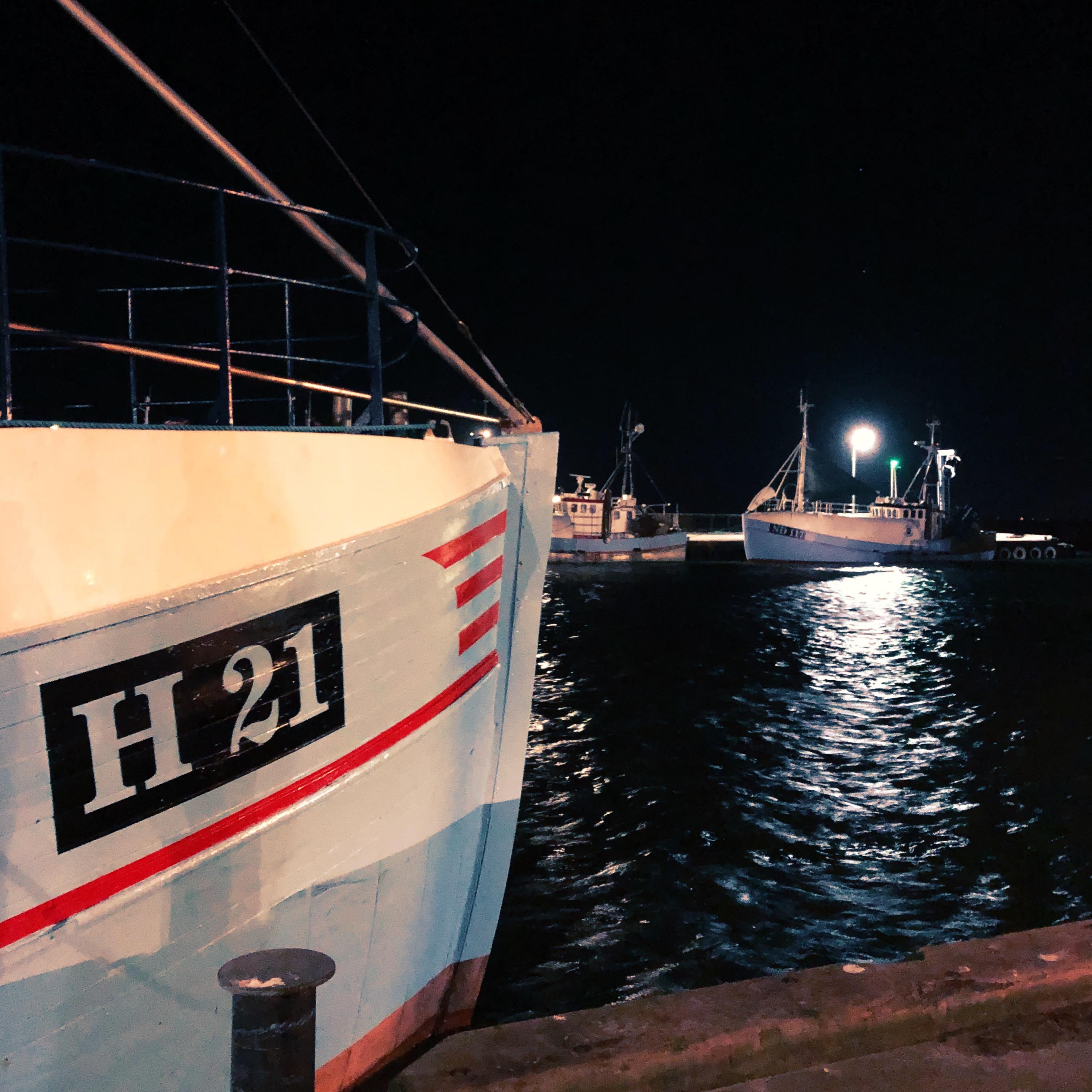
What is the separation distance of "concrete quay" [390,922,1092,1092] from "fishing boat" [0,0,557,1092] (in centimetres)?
89

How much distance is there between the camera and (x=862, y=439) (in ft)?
262

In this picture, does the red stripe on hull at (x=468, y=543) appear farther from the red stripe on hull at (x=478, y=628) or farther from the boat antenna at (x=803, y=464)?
the boat antenna at (x=803, y=464)

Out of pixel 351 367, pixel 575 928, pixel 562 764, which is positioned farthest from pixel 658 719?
pixel 351 367

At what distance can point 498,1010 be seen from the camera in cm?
619

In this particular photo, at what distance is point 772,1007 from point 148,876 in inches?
93.5

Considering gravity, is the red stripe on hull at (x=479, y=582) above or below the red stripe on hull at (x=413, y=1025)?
above

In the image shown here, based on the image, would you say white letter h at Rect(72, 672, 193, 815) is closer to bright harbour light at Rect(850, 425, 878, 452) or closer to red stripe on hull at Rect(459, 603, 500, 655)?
red stripe on hull at Rect(459, 603, 500, 655)

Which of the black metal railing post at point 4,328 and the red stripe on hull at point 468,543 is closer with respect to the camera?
the black metal railing post at point 4,328

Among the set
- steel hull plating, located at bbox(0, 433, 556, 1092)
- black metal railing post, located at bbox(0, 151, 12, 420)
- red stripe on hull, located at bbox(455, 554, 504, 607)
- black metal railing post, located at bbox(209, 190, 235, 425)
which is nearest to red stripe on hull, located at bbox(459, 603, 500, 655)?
steel hull plating, located at bbox(0, 433, 556, 1092)

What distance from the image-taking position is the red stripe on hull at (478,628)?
170 inches

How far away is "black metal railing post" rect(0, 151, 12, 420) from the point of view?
10.0ft

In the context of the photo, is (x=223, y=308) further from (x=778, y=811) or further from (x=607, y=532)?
(x=607, y=532)

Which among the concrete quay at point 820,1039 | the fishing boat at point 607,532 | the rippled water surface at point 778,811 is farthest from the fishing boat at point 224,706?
the fishing boat at point 607,532

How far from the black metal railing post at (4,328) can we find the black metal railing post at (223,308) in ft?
2.46
